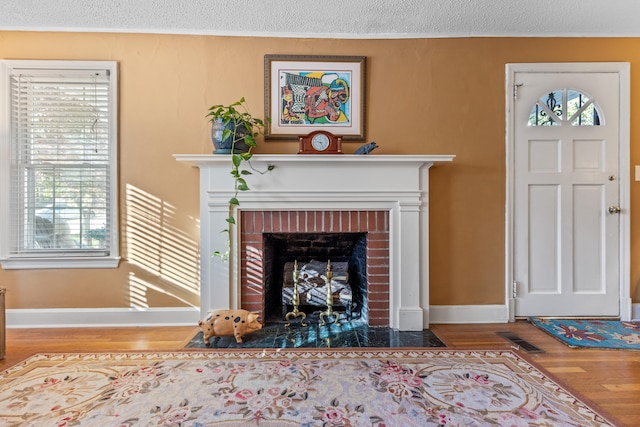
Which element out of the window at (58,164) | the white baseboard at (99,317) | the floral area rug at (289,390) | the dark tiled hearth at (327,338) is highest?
the window at (58,164)

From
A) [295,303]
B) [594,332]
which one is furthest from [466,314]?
[295,303]

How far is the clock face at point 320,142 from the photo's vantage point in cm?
237

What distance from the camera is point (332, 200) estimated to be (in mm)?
2369

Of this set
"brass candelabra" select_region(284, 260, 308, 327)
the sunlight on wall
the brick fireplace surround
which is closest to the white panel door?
the brick fireplace surround

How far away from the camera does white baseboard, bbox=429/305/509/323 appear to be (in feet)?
8.37

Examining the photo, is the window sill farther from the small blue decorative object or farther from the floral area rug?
the small blue decorative object

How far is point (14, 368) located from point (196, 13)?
7.79 ft

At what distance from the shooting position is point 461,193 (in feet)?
8.43

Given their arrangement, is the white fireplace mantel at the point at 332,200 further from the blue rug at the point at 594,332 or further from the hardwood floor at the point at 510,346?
the blue rug at the point at 594,332

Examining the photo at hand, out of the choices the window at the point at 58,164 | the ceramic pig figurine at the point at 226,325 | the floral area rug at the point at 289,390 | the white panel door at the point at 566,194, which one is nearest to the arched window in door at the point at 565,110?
the white panel door at the point at 566,194

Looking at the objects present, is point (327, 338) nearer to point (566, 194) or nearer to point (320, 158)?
point (320, 158)

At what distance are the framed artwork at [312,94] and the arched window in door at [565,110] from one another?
1.35 metres

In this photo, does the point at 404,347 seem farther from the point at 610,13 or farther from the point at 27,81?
the point at 27,81

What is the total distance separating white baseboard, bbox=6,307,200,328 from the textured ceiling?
6.75 ft
